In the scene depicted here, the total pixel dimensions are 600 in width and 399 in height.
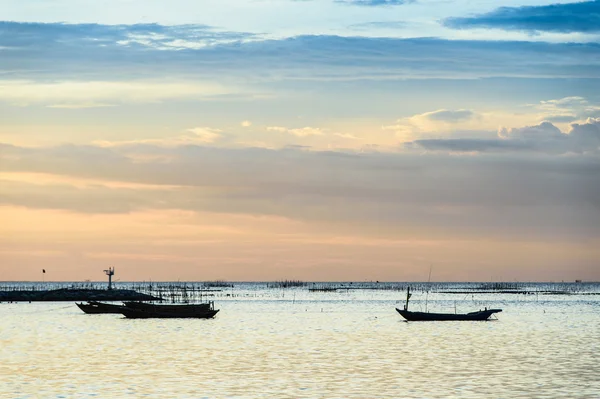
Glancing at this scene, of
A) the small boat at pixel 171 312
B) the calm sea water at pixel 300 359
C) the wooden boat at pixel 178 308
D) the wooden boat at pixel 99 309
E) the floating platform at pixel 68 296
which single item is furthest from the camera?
the floating platform at pixel 68 296

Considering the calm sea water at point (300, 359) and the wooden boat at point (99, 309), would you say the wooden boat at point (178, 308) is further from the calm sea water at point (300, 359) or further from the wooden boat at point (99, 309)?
the wooden boat at point (99, 309)

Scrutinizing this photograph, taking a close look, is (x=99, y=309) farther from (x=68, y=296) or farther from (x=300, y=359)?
(x=300, y=359)

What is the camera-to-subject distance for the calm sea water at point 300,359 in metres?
36.1

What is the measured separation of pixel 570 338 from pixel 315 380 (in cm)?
2989

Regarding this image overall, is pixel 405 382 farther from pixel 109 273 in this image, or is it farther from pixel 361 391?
pixel 109 273

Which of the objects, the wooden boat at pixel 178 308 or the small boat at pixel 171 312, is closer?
the wooden boat at pixel 178 308

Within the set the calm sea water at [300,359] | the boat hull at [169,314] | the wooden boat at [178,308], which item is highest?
the wooden boat at [178,308]

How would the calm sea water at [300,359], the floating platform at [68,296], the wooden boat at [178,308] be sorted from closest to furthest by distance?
the calm sea water at [300,359], the wooden boat at [178,308], the floating platform at [68,296]

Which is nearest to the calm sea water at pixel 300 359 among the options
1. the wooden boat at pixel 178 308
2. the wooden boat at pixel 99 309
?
the wooden boat at pixel 178 308

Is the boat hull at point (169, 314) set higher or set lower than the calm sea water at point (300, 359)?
higher

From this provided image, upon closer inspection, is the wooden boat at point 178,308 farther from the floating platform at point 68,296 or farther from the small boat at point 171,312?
the floating platform at point 68,296

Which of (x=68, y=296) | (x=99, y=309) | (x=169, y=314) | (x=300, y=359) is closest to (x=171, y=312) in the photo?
(x=169, y=314)

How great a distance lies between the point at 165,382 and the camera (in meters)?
38.4

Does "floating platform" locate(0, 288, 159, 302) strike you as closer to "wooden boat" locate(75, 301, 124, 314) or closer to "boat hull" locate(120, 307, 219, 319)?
"wooden boat" locate(75, 301, 124, 314)
